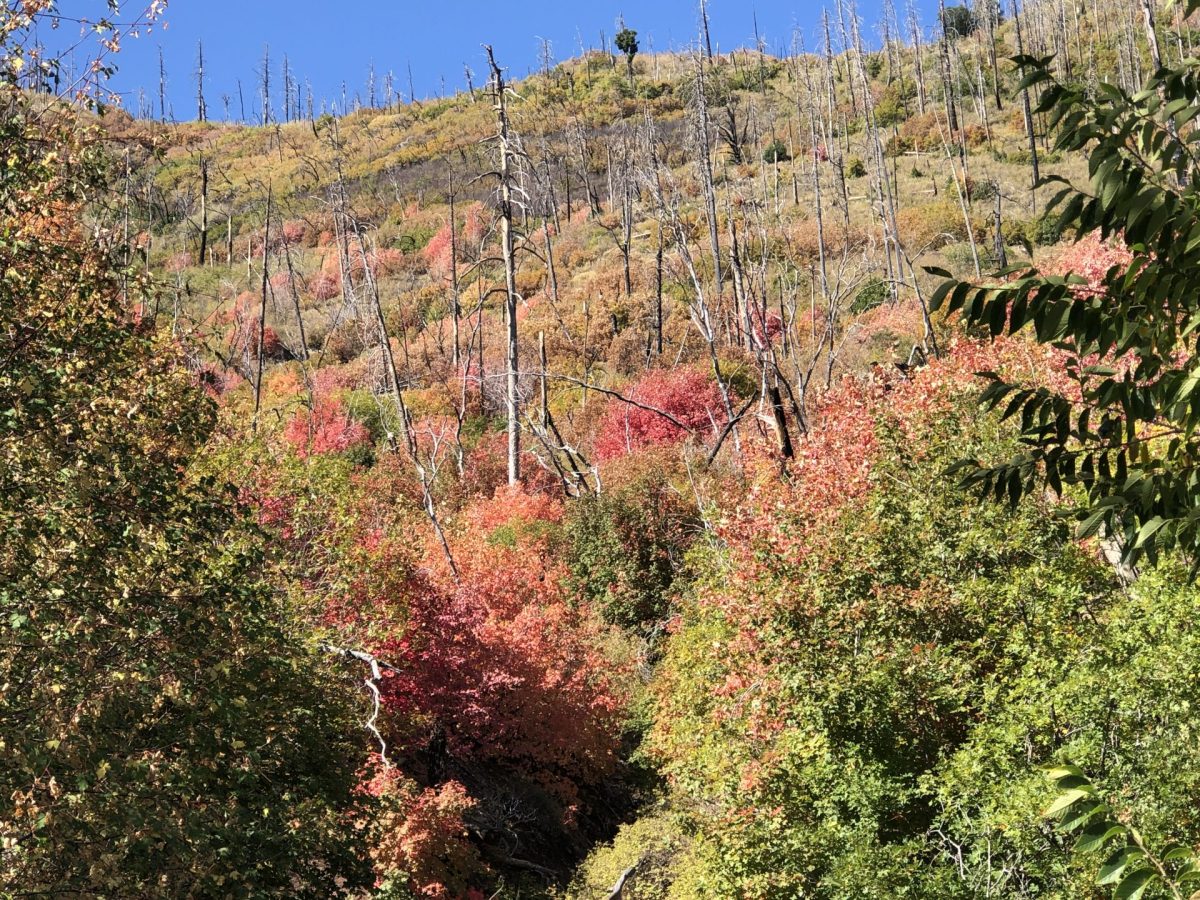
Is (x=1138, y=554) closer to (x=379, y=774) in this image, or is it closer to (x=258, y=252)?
(x=379, y=774)

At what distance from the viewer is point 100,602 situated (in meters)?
8.38

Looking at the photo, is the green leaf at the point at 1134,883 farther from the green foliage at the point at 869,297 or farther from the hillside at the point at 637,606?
the green foliage at the point at 869,297

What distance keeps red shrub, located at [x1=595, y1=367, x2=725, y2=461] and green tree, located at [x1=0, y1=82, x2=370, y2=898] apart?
24744 millimetres

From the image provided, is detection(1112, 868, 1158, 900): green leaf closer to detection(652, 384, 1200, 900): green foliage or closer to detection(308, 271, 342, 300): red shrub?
detection(652, 384, 1200, 900): green foliage

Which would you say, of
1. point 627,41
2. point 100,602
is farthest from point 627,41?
point 100,602

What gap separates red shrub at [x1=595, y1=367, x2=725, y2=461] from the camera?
3519 cm

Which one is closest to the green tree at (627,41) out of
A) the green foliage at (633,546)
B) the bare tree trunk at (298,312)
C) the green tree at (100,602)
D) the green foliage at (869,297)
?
the bare tree trunk at (298,312)

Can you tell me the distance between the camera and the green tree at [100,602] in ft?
25.6

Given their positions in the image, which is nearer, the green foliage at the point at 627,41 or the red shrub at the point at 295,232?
the red shrub at the point at 295,232

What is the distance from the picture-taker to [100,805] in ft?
25.6

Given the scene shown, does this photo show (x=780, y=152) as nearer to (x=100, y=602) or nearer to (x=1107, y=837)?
(x=100, y=602)

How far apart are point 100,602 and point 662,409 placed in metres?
29.0

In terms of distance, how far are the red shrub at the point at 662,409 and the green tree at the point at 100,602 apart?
2474 cm

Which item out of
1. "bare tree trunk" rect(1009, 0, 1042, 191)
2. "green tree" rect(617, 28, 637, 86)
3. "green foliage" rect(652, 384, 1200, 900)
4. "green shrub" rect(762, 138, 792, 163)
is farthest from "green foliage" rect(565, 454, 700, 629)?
"green tree" rect(617, 28, 637, 86)
